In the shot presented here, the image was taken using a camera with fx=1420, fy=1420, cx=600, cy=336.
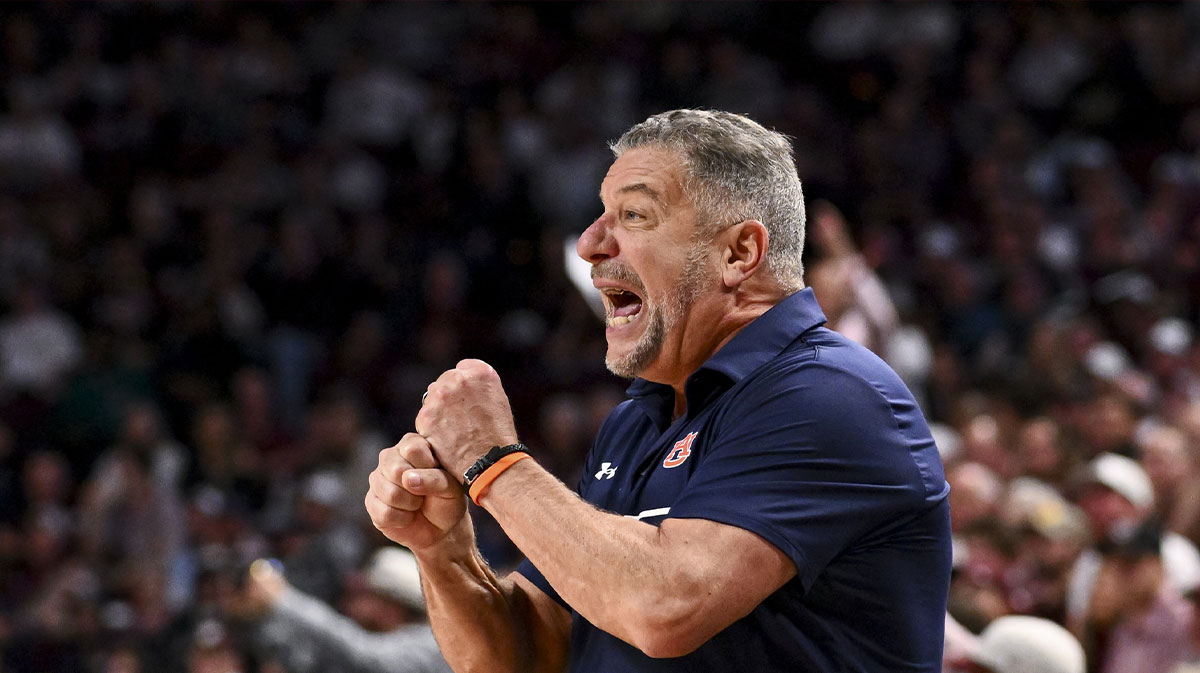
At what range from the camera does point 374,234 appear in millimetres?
11141

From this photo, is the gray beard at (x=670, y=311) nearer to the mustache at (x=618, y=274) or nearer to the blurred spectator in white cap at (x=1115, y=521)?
the mustache at (x=618, y=274)

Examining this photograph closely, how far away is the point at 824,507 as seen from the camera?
2.08m

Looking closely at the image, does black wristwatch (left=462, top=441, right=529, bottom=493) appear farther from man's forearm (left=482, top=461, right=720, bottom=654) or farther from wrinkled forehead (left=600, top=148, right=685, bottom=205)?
wrinkled forehead (left=600, top=148, right=685, bottom=205)

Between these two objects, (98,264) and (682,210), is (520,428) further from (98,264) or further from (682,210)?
(682,210)

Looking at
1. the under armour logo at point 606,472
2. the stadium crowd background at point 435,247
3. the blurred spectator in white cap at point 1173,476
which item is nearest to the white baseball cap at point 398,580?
the stadium crowd background at point 435,247

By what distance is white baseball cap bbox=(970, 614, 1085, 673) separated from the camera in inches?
166

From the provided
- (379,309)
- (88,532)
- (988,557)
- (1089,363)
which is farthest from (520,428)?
(988,557)

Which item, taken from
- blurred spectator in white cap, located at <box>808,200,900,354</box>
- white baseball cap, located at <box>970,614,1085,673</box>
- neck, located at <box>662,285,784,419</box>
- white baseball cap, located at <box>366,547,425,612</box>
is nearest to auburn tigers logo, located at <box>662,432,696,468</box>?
neck, located at <box>662,285,784,419</box>

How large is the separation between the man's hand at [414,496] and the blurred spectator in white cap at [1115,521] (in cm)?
362

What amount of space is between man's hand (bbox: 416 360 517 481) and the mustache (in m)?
0.28

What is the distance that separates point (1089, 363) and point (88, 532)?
249 inches

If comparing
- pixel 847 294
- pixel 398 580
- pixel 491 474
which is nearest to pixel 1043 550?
pixel 847 294

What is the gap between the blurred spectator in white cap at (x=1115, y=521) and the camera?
547cm

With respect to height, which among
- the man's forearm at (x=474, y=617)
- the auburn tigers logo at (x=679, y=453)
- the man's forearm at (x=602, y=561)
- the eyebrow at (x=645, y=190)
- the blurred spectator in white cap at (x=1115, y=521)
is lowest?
the blurred spectator in white cap at (x=1115, y=521)
